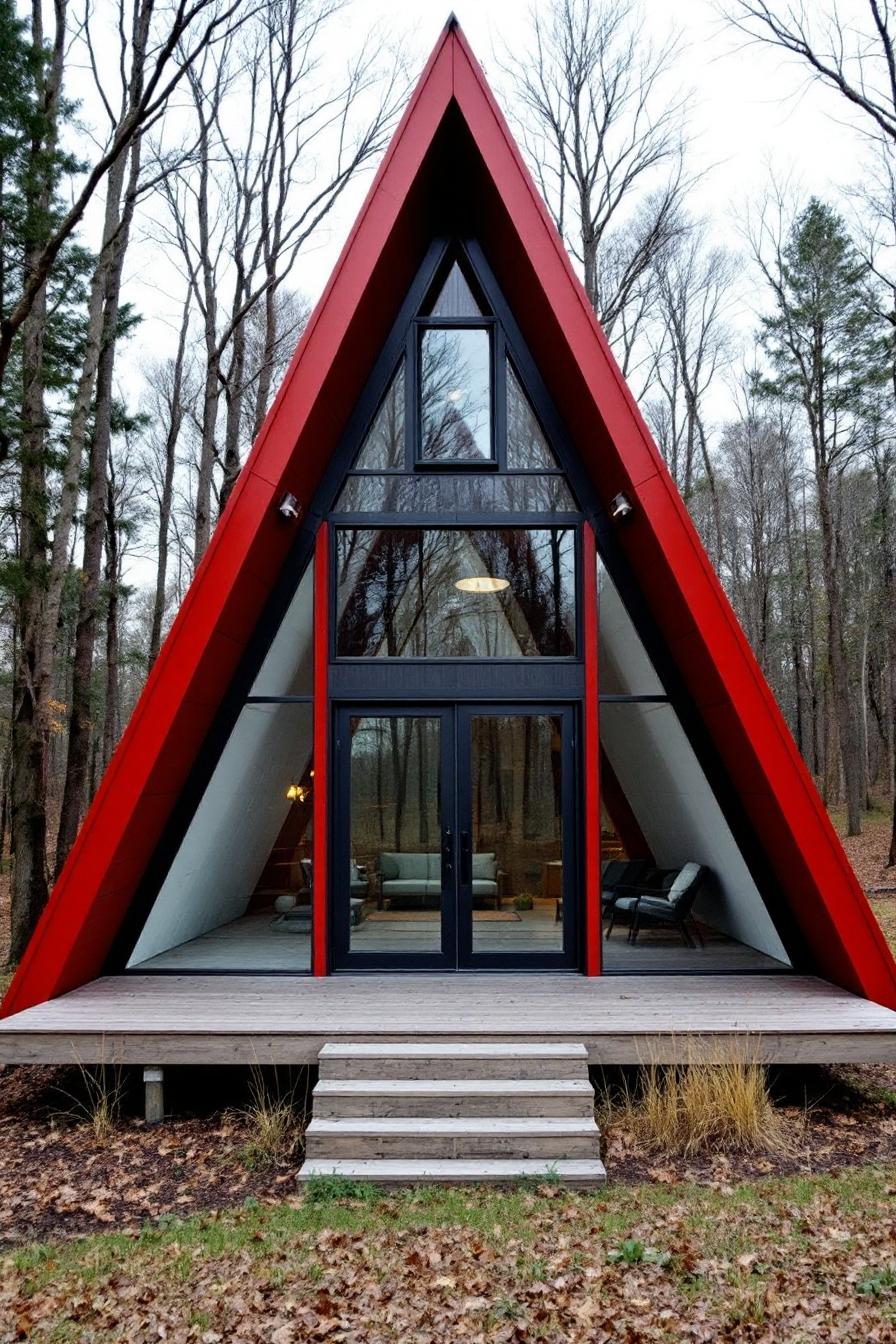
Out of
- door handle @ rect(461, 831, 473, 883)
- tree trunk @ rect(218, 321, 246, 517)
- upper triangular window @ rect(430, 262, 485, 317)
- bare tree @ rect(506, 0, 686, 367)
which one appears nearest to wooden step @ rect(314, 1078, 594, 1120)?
door handle @ rect(461, 831, 473, 883)

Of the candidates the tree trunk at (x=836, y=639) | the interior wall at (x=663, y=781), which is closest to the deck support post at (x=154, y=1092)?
the interior wall at (x=663, y=781)

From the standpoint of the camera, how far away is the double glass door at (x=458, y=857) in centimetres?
612

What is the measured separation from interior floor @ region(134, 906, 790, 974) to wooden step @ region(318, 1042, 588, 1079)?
1481 mm

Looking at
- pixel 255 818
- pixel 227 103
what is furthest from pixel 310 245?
pixel 255 818

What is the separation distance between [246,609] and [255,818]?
5.64ft

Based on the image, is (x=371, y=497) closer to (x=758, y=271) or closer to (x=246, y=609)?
(x=246, y=609)

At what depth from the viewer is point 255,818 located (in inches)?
253

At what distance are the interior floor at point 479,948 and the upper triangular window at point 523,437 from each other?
3.57 meters

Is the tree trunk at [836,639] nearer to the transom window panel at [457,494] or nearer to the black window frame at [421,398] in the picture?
the transom window panel at [457,494]

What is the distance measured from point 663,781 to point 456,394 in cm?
365

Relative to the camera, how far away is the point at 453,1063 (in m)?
4.57

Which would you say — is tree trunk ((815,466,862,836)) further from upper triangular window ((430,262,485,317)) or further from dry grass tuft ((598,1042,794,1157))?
dry grass tuft ((598,1042,794,1157))

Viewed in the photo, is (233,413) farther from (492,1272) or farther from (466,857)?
(492,1272)

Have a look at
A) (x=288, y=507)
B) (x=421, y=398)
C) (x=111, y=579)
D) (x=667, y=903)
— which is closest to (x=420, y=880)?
(x=667, y=903)
